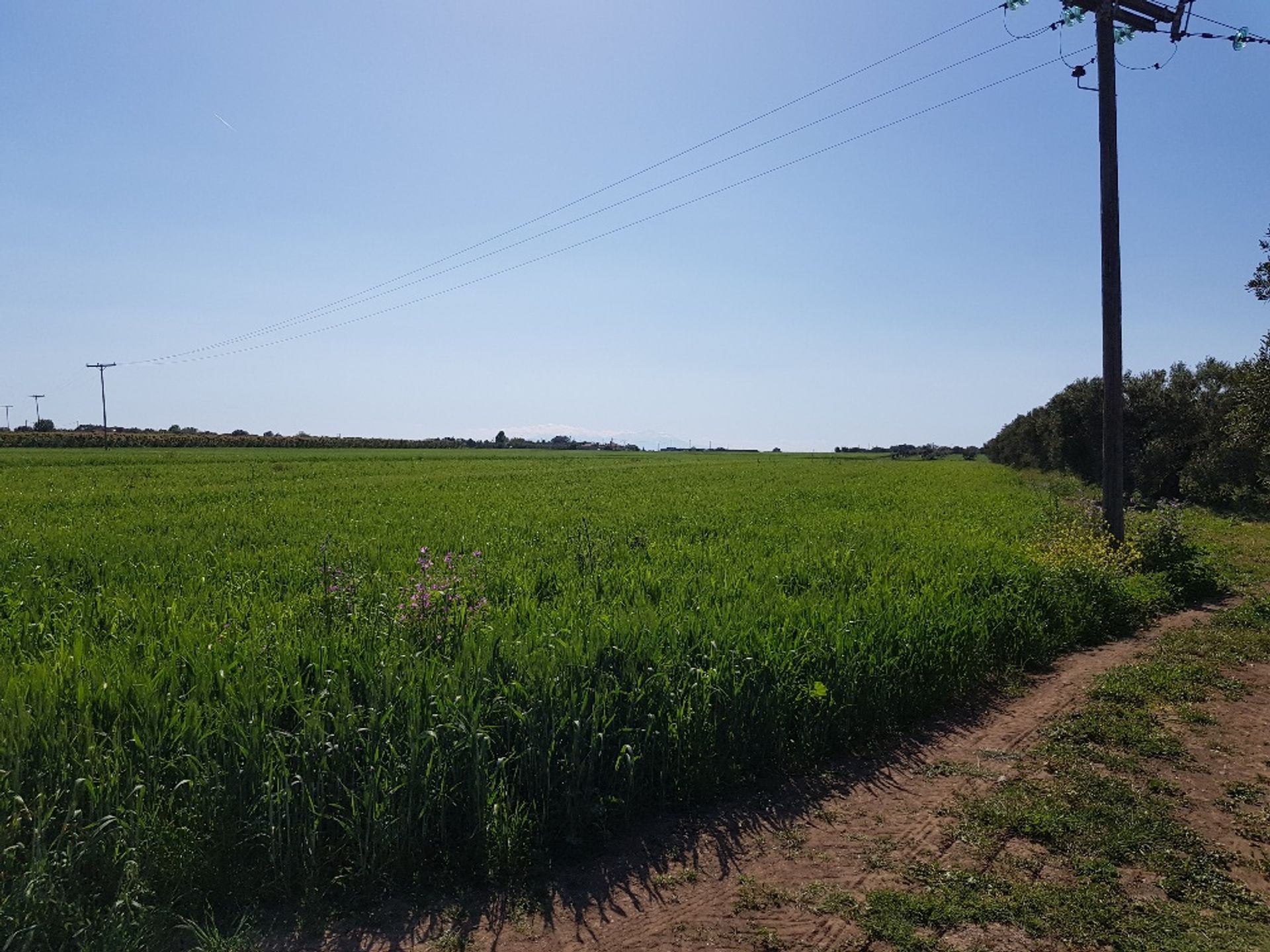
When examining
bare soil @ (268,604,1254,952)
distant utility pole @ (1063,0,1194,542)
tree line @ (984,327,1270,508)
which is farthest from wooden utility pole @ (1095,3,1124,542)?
bare soil @ (268,604,1254,952)

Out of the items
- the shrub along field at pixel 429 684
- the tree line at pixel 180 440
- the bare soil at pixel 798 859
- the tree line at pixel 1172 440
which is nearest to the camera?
the bare soil at pixel 798 859

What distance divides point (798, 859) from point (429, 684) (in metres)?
2.50

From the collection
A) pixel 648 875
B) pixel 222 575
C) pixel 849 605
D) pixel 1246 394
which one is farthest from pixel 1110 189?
pixel 222 575

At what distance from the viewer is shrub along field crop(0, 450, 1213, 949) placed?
11.6ft

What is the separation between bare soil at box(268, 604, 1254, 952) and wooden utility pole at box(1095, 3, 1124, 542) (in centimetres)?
714

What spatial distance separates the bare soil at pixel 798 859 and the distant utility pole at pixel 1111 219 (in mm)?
7210

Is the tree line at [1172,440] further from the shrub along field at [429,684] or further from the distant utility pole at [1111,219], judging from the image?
the shrub along field at [429,684]

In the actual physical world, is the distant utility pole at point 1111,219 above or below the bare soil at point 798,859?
above

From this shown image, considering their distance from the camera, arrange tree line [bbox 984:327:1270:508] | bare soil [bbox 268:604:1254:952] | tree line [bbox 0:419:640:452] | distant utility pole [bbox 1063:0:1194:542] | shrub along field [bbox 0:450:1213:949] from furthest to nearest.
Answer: tree line [bbox 0:419:640:452], tree line [bbox 984:327:1270:508], distant utility pole [bbox 1063:0:1194:542], shrub along field [bbox 0:450:1213:949], bare soil [bbox 268:604:1254:952]

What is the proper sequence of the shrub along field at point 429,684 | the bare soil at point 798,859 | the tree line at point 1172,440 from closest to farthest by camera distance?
the bare soil at point 798,859, the shrub along field at point 429,684, the tree line at point 1172,440

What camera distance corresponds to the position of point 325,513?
58.3 feet

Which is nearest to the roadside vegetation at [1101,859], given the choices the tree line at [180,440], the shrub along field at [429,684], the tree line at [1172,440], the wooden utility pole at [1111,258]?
the shrub along field at [429,684]

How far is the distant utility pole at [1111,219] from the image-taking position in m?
12.2

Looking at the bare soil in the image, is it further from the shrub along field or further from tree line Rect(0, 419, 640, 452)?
tree line Rect(0, 419, 640, 452)
